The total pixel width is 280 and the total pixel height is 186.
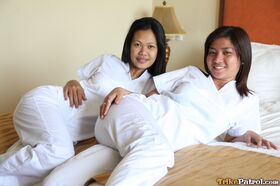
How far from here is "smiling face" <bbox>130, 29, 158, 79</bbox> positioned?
174 cm

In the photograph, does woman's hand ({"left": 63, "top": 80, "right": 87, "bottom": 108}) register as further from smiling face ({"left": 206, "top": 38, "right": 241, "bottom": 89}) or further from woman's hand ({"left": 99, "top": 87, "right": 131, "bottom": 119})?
smiling face ({"left": 206, "top": 38, "right": 241, "bottom": 89})

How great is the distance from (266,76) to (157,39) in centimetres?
86

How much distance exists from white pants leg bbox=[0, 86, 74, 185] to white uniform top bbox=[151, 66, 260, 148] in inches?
15.5

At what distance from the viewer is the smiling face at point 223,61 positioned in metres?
1.58

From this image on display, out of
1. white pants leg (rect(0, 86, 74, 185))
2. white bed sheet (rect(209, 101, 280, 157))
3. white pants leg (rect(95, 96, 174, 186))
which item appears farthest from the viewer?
white bed sheet (rect(209, 101, 280, 157))

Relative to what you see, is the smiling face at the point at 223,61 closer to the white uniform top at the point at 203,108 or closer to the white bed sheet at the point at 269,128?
the white uniform top at the point at 203,108

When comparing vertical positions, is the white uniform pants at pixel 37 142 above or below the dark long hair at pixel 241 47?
below

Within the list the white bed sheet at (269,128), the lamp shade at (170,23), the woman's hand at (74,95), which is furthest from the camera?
the lamp shade at (170,23)

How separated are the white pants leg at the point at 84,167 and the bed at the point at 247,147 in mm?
82

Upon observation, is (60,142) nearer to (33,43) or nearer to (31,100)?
(31,100)

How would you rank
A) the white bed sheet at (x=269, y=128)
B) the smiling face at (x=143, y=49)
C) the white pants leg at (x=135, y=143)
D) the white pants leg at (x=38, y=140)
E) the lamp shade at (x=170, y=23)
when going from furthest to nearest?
1. the lamp shade at (x=170, y=23)
2. the smiling face at (x=143, y=49)
3. the white bed sheet at (x=269, y=128)
4. the white pants leg at (x=38, y=140)
5. the white pants leg at (x=135, y=143)

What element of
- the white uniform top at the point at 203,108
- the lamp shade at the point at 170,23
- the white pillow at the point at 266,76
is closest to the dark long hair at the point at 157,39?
the white uniform top at the point at 203,108

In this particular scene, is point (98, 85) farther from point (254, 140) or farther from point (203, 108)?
point (254, 140)

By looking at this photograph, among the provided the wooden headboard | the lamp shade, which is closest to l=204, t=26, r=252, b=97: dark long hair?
the wooden headboard
